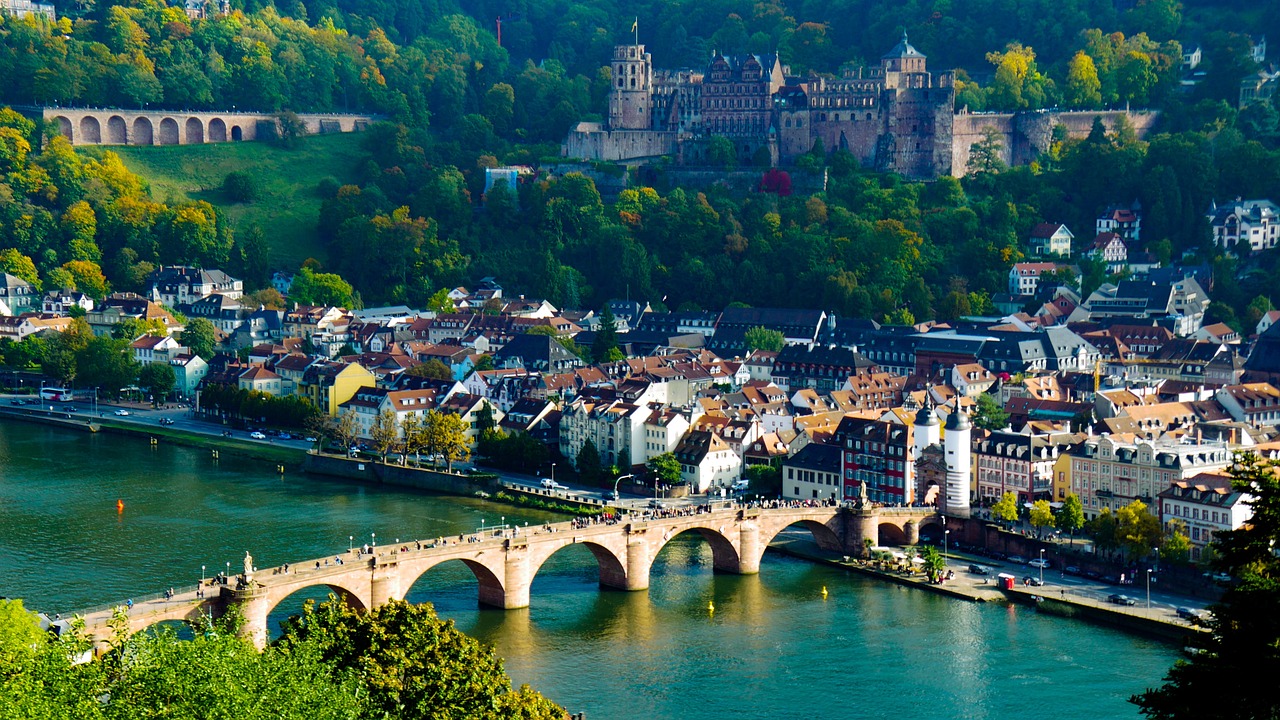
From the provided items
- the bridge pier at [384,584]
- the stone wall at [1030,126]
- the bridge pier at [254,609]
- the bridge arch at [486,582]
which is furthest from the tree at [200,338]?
the bridge pier at [254,609]

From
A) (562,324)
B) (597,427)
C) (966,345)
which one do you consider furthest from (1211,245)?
(597,427)

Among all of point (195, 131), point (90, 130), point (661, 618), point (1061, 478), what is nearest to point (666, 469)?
point (1061, 478)

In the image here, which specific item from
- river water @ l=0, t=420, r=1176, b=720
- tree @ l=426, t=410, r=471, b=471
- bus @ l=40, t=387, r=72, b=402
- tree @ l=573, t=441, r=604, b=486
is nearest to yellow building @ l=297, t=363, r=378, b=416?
tree @ l=426, t=410, r=471, b=471

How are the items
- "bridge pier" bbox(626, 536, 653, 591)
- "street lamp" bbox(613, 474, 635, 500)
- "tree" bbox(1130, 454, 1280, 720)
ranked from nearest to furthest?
"tree" bbox(1130, 454, 1280, 720), "bridge pier" bbox(626, 536, 653, 591), "street lamp" bbox(613, 474, 635, 500)

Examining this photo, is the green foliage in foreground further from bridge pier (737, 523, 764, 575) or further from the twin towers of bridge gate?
the twin towers of bridge gate

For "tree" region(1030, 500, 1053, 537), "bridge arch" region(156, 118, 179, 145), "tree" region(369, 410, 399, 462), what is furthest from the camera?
"bridge arch" region(156, 118, 179, 145)

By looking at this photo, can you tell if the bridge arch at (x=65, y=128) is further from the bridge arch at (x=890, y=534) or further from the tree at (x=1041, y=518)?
the tree at (x=1041, y=518)

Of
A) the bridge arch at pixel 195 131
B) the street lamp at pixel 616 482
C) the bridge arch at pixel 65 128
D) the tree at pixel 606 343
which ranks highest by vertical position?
the bridge arch at pixel 195 131

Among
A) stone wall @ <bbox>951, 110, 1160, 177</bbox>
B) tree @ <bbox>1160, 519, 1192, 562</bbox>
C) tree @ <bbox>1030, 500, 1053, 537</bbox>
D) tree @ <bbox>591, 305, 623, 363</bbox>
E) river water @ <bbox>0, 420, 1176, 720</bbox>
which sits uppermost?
stone wall @ <bbox>951, 110, 1160, 177</bbox>
